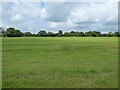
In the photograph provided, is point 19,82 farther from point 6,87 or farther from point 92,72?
point 92,72

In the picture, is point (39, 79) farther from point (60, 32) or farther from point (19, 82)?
point (60, 32)

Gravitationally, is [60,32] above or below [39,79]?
above

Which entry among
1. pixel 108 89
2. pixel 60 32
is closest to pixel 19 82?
pixel 108 89

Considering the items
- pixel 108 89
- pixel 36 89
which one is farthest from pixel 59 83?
pixel 108 89

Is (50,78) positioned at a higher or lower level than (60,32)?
lower

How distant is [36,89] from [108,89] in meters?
2.57

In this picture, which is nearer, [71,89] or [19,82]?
[71,89]

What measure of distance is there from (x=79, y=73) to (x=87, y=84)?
110 centimetres

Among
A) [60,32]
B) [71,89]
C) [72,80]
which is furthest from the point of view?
[60,32]

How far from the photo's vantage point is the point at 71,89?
3.82 meters

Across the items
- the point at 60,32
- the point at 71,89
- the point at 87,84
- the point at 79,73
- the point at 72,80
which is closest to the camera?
the point at 71,89

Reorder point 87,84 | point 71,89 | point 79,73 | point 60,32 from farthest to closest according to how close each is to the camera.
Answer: point 60,32 < point 79,73 < point 87,84 < point 71,89

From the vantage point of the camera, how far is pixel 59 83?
14.0 feet

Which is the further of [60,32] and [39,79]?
[60,32]
